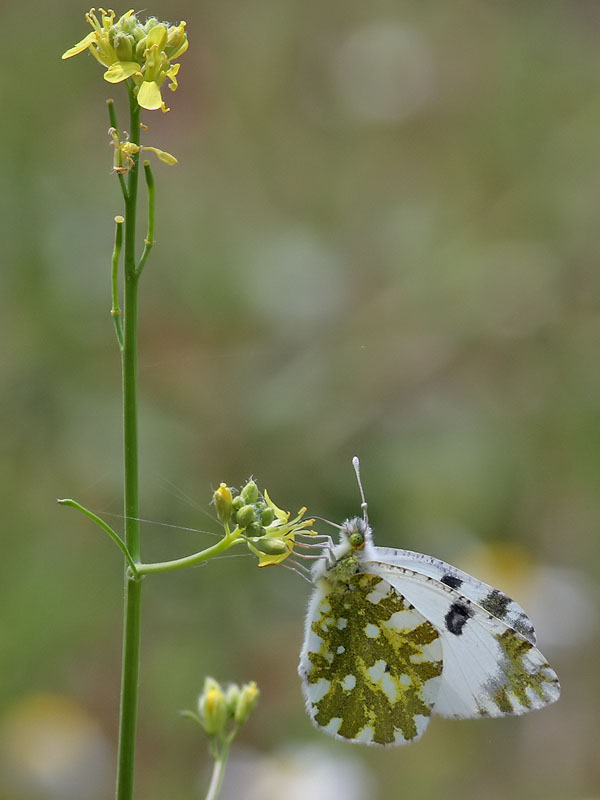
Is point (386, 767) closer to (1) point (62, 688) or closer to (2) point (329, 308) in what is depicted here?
(1) point (62, 688)

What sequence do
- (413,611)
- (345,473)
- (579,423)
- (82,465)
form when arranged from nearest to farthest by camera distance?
(413,611) < (82,465) < (345,473) < (579,423)

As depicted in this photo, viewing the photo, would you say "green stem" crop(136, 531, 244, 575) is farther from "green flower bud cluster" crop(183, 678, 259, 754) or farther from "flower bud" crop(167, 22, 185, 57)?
"flower bud" crop(167, 22, 185, 57)

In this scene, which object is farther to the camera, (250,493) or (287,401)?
(287,401)

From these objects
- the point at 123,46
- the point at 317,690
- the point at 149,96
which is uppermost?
the point at 123,46

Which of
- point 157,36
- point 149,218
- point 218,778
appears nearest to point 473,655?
point 218,778

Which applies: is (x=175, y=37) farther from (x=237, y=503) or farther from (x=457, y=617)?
(x=457, y=617)

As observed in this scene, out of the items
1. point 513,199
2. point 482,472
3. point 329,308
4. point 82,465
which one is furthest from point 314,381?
point 513,199
